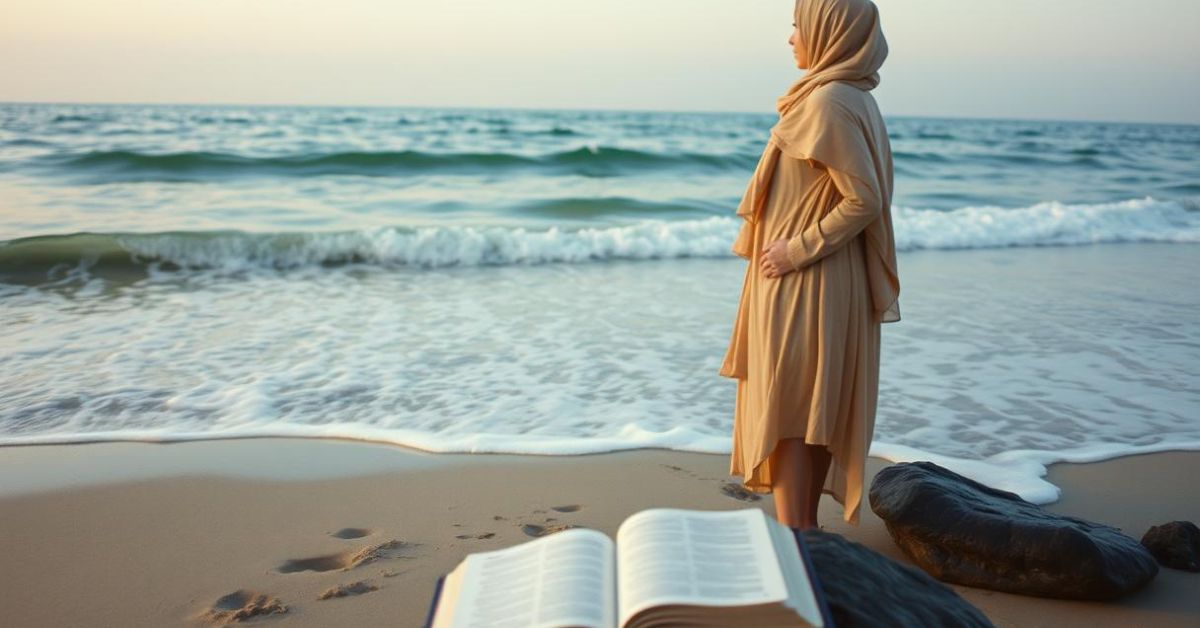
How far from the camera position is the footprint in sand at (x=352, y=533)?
3.60 m

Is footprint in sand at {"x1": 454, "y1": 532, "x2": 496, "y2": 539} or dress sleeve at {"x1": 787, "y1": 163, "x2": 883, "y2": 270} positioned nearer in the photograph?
dress sleeve at {"x1": 787, "y1": 163, "x2": 883, "y2": 270}

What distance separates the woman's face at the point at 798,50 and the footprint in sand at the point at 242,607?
224 cm

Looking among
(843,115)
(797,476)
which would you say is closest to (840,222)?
(843,115)

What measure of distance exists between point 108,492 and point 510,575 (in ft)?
9.72

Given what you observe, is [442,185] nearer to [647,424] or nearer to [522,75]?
[647,424]

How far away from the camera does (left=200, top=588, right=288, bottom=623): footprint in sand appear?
9.75 ft

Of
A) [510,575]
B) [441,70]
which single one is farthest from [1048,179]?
[510,575]

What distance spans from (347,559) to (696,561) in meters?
2.08

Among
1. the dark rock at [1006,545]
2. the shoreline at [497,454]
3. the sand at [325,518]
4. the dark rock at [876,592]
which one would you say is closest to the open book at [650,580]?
the dark rock at [876,592]

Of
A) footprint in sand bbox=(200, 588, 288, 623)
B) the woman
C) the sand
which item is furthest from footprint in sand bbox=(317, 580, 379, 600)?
the woman

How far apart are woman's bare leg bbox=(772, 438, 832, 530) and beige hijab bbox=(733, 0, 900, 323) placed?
51 centimetres

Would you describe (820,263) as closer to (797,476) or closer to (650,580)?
(797,476)

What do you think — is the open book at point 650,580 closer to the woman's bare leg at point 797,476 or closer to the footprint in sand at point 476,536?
the woman's bare leg at point 797,476

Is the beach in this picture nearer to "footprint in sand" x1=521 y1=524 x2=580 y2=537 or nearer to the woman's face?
"footprint in sand" x1=521 y1=524 x2=580 y2=537
